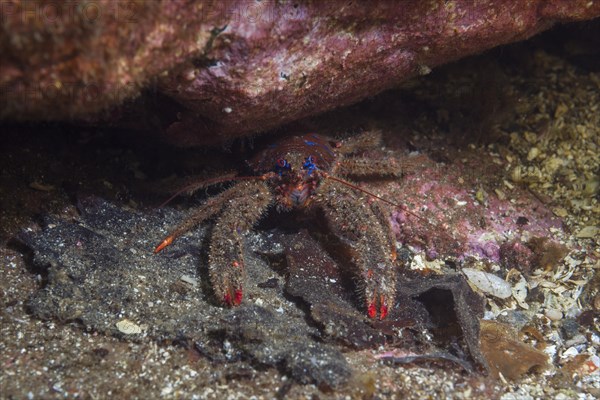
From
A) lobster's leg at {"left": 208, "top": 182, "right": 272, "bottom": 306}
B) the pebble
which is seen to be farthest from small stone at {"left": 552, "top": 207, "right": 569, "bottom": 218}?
lobster's leg at {"left": 208, "top": 182, "right": 272, "bottom": 306}

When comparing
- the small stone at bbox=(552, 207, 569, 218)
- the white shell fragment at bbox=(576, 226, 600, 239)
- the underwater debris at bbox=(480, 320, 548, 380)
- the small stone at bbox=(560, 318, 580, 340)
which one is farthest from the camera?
the small stone at bbox=(552, 207, 569, 218)

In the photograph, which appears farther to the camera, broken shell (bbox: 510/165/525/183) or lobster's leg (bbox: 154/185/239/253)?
broken shell (bbox: 510/165/525/183)

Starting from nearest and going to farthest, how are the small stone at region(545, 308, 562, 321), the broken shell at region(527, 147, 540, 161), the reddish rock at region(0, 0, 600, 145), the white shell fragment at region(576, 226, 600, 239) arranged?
the reddish rock at region(0, 0, 600, 145)
the small stone at region(545, 308, 562, 321)
the white shell fragment at region(576, 226, 600, 239)
the broken shell at region(527, 147, 540, 161)

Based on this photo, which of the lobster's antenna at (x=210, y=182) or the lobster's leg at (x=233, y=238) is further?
the lobster's antenna at (x=210, y=182)

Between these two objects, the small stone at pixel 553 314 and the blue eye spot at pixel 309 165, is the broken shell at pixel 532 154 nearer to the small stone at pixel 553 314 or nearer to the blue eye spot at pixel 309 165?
the small stone at pixel 553 314

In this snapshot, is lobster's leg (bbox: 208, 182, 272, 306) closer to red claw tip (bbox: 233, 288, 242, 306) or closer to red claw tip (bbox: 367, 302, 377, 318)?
red claw tip (bbox: 233, 288, 242, 306)

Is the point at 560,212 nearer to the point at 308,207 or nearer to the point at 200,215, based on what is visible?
the point at 308,207

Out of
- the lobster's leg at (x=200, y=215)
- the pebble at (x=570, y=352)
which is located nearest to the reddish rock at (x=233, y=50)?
the lobster's leg at (x=200, y=215)
